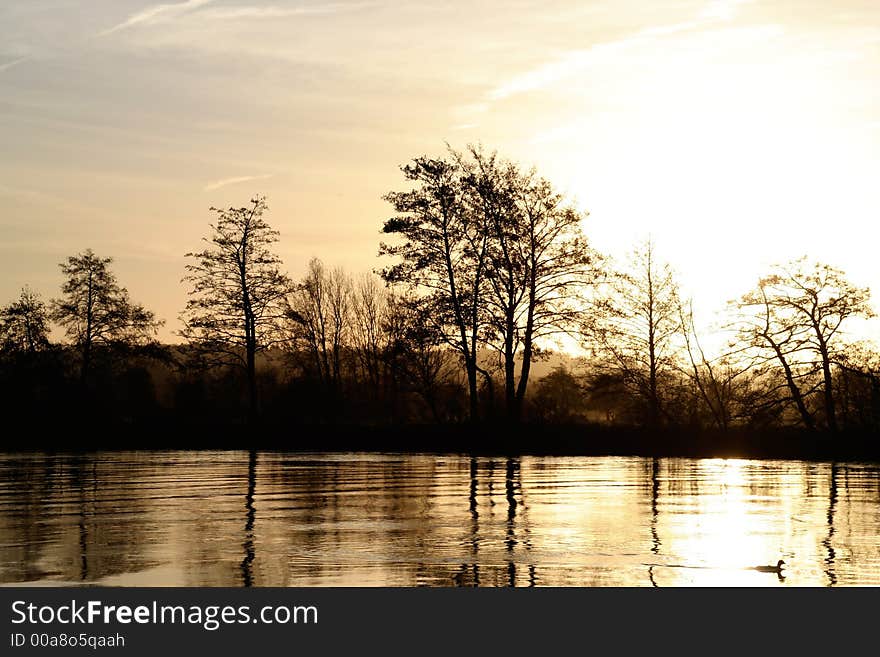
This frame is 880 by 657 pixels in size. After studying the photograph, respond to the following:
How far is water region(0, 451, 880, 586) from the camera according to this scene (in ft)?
44.5

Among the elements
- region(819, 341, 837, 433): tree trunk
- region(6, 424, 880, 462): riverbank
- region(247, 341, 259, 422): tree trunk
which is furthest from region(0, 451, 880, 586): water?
region(247, 341, 259, 422): tree trunk

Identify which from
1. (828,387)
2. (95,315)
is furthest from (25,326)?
(828,387)

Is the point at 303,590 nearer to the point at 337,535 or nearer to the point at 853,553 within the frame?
the point at 337,535

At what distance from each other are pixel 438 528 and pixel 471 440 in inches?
1277

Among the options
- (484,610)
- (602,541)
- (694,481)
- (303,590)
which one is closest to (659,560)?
(602,541)

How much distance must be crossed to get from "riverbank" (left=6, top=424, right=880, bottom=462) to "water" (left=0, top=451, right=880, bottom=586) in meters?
10.5

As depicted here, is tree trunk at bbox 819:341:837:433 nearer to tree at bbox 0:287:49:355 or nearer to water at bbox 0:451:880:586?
water at bbox 0:451:880:586

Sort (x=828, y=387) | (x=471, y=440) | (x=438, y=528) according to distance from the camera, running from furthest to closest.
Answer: (x=828, y=387) < (x=471, y=440) < (x=438, y=528)

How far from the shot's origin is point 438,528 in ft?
60.3

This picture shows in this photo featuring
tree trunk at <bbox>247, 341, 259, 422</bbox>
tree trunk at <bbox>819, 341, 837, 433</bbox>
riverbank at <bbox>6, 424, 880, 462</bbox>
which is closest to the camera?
riverbank at <bbox>6, 424, 880, 462</bbox>

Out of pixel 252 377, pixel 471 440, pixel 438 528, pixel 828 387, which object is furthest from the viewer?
pixel 252 377

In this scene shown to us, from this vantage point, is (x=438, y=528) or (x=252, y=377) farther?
(x=252, y=377)

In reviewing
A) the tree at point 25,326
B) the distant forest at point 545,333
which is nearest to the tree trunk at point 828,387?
the distant forest at point 545,333

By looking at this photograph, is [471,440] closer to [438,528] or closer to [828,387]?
[828,387]
